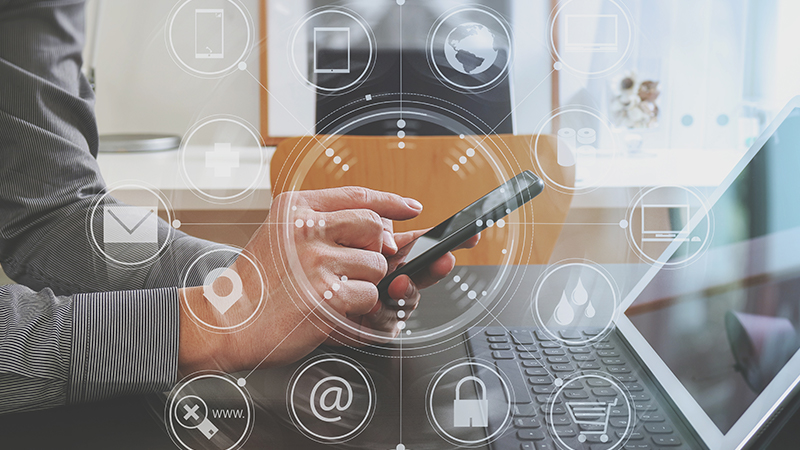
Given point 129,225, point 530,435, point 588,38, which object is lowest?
point 530,435

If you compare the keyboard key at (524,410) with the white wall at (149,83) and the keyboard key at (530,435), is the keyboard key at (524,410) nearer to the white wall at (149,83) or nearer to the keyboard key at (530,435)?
the keyboard key at (530,435)

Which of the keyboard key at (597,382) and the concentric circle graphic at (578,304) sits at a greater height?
the concentric circle graphic at (578,304)

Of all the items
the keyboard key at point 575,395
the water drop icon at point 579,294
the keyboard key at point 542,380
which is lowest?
the keyboard key at point 575,395

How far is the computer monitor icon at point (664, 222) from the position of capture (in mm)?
281

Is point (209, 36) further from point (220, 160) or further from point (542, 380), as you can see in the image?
point (542, 380)

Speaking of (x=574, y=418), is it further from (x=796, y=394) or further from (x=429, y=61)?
(x=429, y=61)

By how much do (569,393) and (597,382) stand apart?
2 cm

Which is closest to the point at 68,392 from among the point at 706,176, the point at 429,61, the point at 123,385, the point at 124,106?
the point at 123,385

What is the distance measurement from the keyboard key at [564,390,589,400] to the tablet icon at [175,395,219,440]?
200mm

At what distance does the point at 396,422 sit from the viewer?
292 millimetres

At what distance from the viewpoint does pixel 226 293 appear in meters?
0.29

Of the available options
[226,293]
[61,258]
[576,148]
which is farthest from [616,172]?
[61,258]

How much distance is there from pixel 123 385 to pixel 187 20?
0.21 meters

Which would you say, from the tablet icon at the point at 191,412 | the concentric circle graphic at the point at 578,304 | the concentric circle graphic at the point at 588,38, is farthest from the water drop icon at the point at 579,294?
the tablet icon at the point at 191,412
